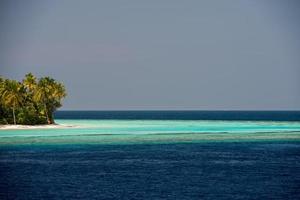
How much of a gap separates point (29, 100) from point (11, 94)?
7.55m

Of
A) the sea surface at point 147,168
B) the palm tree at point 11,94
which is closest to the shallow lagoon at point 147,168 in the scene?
the sea surface at point 147,168

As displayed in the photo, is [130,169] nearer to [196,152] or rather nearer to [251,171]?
[251,171]

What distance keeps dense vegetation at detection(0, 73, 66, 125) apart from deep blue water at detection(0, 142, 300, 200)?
31.5m

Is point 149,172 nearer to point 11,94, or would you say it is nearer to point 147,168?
point 147,168

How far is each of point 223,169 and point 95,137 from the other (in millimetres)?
36025

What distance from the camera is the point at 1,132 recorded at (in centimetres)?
8894

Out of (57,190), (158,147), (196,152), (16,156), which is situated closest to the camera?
(57,190)

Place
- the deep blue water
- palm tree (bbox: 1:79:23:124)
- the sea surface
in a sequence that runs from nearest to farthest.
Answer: the deep blue water → the sea surface → palm tree (bbox: 1:79:23:124)

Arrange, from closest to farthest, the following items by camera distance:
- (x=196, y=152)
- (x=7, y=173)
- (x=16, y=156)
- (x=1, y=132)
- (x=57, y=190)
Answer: (x=57, y=190) < (x=7, y=173) < (x=16, y=156) < (x=196, y=152) < (x=1, y=132)

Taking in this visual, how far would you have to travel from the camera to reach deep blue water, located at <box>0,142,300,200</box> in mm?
38094

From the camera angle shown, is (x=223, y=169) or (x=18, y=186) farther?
(x=223, y=169)

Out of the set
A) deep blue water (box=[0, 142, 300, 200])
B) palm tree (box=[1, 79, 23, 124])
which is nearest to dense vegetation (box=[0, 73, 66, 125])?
palm tree (box=[1, 79, 23, 124])

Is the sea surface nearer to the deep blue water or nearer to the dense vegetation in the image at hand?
the deep blue water

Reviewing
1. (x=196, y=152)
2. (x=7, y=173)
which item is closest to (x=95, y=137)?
(x=196, y=152)
